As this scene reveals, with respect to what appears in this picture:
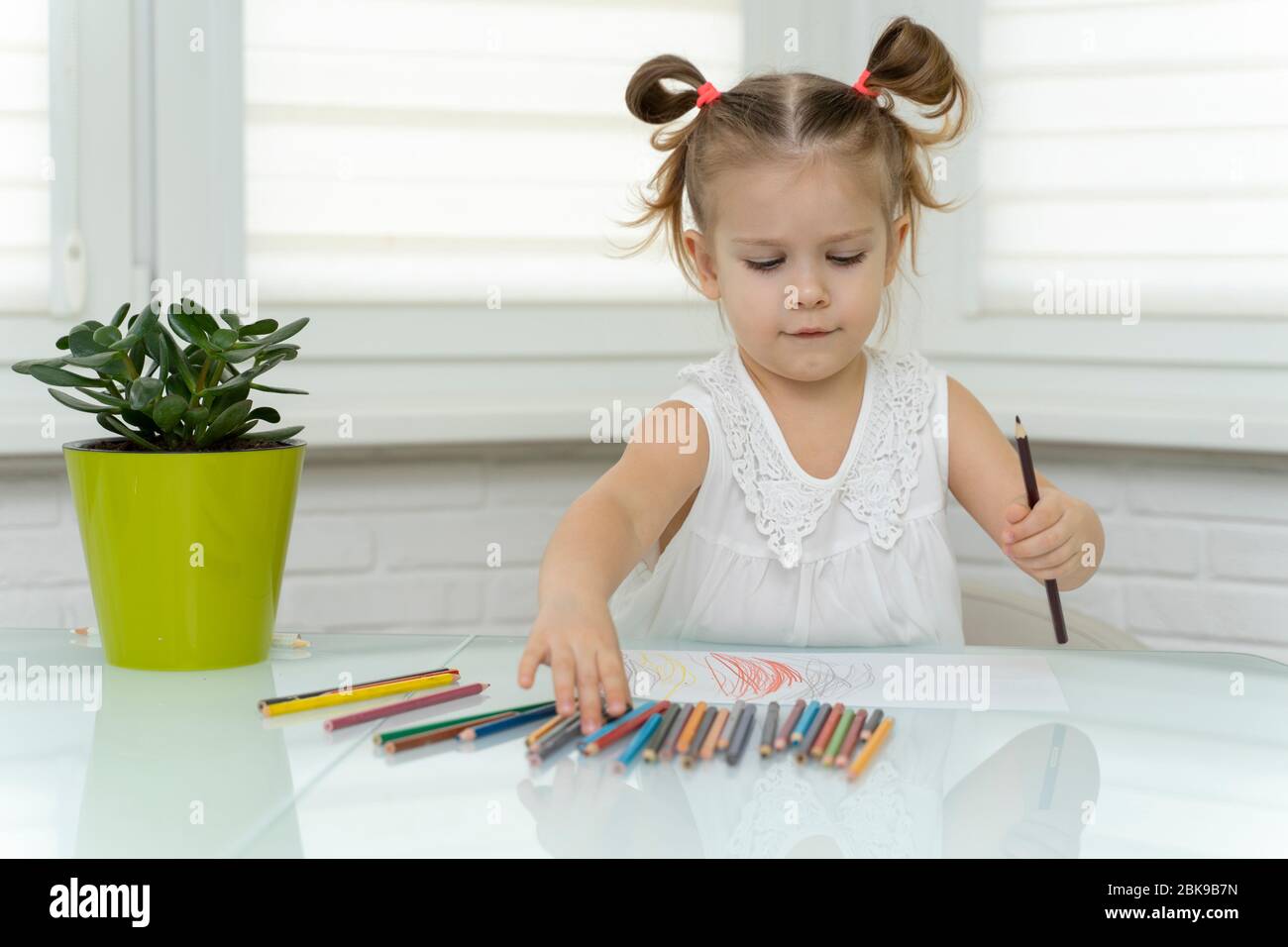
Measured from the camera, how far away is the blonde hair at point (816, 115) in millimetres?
1163

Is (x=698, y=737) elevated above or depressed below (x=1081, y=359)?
below

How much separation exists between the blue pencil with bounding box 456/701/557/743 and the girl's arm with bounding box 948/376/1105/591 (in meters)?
0.42

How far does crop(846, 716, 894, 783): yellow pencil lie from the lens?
2.11 feet

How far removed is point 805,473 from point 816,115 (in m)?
0.33

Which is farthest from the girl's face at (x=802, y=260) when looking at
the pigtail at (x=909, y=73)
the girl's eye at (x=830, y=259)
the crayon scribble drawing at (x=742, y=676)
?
the crayon scribble drawing at (x=742, y=676)

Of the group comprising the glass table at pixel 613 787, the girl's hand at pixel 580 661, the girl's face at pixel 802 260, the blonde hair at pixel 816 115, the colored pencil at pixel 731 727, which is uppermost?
the blonde hair at pixel 816 115

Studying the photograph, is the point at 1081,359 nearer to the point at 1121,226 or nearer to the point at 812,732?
the point at 1121,226

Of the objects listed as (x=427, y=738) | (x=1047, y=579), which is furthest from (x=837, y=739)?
(x=1047, y=579)

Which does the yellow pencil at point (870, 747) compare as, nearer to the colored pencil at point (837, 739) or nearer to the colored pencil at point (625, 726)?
the colored pencil at point (837, 739)

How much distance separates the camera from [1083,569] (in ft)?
3.50

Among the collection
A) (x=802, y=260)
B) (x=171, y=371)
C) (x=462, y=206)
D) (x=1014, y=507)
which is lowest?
(x=1014, y=507)

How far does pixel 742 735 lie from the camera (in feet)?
2.25

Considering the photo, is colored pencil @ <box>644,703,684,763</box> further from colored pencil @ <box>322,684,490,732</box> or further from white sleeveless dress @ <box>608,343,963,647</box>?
white sleeveless dress @ <box>608,343,963,647</box>
